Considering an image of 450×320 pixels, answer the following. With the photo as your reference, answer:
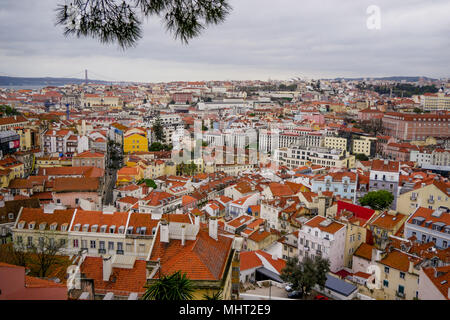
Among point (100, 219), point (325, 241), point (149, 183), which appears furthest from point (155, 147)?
point (325, 241)

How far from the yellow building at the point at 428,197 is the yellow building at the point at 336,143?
12.1m

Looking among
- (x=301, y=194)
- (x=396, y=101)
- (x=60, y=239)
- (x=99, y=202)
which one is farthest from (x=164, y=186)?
(x=396, y=101)

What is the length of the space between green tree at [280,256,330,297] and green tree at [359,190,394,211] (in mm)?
5507

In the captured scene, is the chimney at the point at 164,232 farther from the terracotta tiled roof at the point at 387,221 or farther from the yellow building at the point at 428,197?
the yellow building at the point at 428,197

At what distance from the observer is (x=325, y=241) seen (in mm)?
6402

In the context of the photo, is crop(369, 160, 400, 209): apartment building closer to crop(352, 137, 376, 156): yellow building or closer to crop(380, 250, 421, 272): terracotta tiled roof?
crop(380, 250, 421, 272): terracotta tiled roof

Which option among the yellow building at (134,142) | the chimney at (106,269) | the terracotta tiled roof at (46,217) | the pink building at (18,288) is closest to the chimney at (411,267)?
the chimney at (106,269)

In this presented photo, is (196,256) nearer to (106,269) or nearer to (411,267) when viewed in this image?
(106,269)

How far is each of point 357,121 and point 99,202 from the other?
2410 centimetres

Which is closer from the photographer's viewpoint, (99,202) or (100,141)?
(99,202)

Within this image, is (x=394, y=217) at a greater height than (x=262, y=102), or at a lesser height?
lesser
